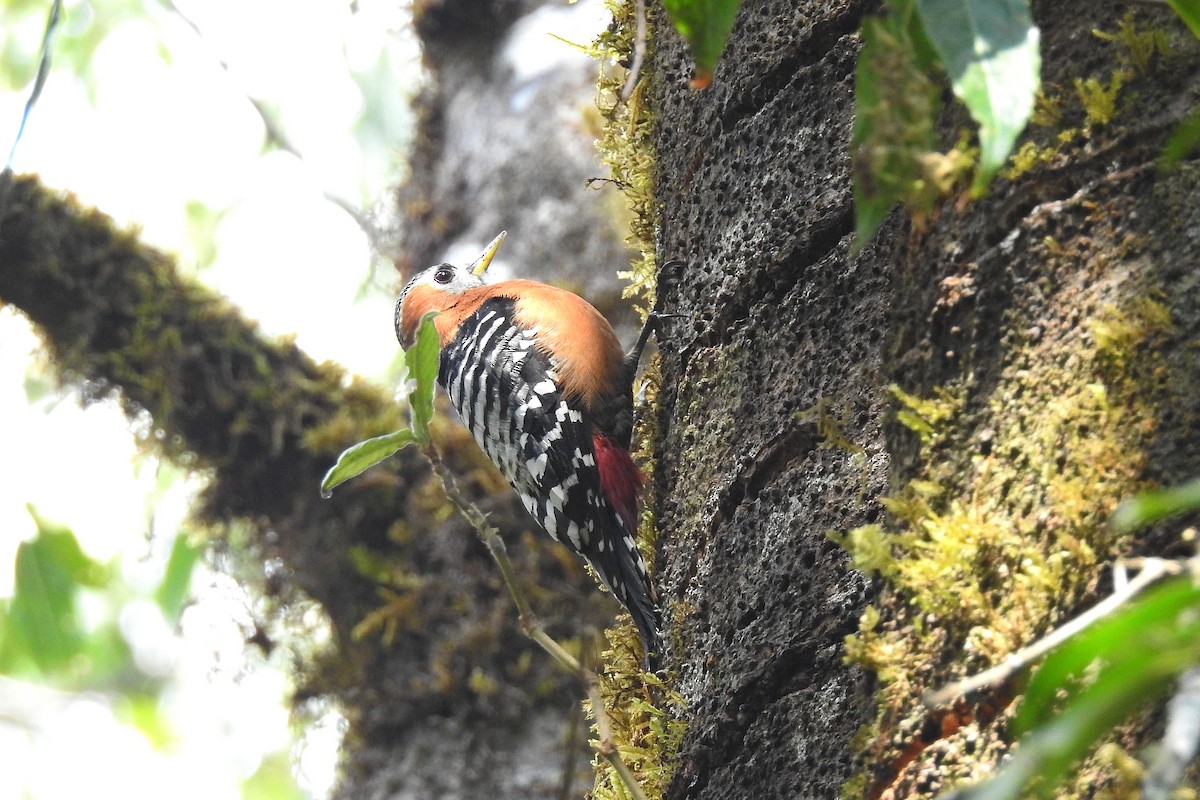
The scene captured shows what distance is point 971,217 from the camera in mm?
1115

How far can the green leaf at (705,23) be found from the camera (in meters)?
1.04

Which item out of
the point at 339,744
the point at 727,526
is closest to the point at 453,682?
the point at 339,744

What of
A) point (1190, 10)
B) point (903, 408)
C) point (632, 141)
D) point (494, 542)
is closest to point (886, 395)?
point (903, 408)

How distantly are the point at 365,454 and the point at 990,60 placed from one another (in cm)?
121

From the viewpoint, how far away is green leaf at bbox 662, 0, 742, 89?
1040 mm

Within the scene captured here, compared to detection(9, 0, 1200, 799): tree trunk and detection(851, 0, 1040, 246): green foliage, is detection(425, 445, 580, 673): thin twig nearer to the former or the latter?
detection(9, 0, 1200, 799): tree trunk

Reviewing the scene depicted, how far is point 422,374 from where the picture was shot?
1788 mm

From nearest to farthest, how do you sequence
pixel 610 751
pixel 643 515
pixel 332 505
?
pixel 610 751 → pixel 643 515 → pixel 332 505

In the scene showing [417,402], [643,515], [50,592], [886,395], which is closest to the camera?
[886,395]

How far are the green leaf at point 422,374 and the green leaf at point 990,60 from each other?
102cm

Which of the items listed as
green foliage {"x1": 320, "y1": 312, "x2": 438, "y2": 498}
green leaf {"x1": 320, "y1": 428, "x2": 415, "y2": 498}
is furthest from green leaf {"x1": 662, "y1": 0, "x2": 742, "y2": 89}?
green leaf {"x1": 320, "y1": 428, "x2": 415, "y2": 498}

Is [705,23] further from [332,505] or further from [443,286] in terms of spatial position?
[443,286]

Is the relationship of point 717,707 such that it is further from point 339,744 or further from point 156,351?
point 156,351

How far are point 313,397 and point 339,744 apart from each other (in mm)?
1161
